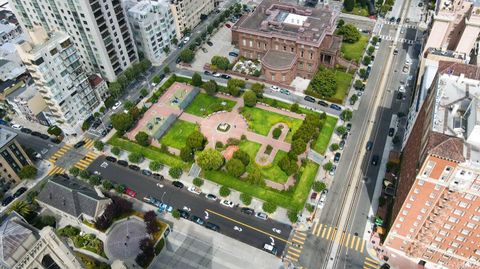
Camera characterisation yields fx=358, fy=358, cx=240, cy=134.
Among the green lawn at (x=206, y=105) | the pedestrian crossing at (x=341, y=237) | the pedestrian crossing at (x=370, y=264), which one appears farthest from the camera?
the green lawn at (x=206, y=105)

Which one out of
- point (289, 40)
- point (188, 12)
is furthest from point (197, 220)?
point (188, 12)

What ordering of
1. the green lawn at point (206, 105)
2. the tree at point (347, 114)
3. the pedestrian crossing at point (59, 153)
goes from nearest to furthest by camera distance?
the pedestrian crossing at point (59, 153) → the tree at point (347, 114) → the green lawn at point (206, 105)

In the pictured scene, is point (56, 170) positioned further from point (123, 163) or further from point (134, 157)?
point (134, 157)

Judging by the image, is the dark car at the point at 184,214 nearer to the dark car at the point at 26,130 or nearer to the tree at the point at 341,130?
the tree at the point at 341,130

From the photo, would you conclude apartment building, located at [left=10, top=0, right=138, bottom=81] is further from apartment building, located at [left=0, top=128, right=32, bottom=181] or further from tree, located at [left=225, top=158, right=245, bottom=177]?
tree, located at [left=225, top=158, right=245, bottom=177]

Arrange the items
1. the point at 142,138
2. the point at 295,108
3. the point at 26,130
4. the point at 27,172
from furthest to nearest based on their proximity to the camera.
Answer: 1. the point at 295,108
2. the point at 26,130
3. the point at 142,138
4. the point at 27,172

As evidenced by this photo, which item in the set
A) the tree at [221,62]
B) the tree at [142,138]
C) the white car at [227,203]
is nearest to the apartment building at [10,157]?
the tree at [142,138]

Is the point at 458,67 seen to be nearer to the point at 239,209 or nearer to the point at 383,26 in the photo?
the point at 239,209
